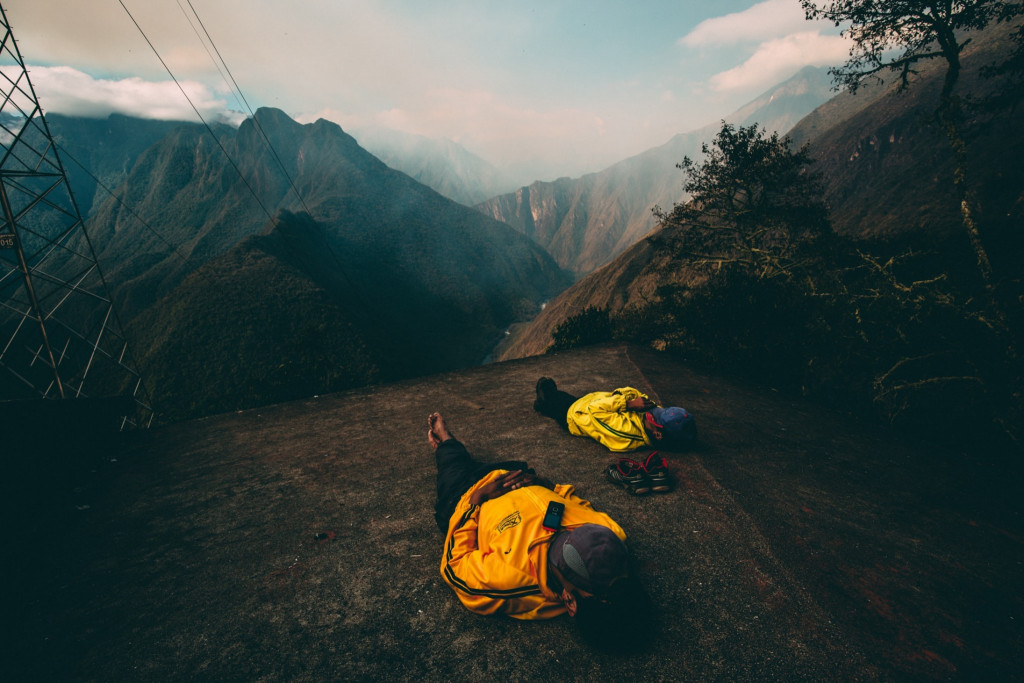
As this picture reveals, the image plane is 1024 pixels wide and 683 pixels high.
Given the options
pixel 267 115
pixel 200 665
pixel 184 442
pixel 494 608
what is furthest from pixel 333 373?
pixel 267 115

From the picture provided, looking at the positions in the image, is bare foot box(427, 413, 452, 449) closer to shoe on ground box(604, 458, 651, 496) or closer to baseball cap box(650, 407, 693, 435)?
shoe on ground box(604, 458, 651, 496)

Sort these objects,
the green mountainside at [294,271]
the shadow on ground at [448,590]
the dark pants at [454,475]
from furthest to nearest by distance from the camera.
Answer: the green mountainside at [294,271] < the dark pants at [454,475] < the shadow on ground at [448,590]

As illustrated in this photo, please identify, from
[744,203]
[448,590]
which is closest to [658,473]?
[448,590]

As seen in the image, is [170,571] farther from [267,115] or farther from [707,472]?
[267,115]

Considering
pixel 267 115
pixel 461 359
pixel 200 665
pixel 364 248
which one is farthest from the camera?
pixel 267 115

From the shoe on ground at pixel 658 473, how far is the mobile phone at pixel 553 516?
1.80 meters

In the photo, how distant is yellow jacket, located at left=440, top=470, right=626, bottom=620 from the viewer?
263cm

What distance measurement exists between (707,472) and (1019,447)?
5485mm

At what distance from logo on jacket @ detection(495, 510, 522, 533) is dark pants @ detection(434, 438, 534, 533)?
0.66m

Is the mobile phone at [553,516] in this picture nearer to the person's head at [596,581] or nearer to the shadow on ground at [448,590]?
the person's head at [596,581]

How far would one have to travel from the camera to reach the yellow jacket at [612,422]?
16.0 feet

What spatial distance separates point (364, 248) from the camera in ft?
250

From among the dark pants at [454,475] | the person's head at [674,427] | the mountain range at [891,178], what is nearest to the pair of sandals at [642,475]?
the person's head at [674,427]

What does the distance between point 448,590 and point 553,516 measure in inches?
45.6
